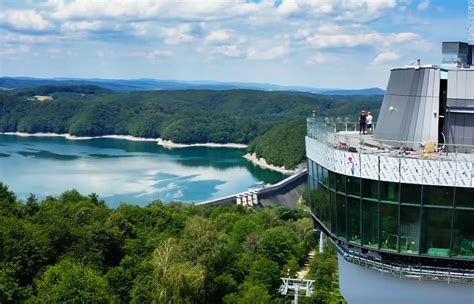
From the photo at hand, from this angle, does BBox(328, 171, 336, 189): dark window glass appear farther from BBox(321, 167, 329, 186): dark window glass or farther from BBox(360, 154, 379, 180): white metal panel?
BBox(360, 154, 379, 180): white metal panel

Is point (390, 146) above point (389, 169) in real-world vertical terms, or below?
above

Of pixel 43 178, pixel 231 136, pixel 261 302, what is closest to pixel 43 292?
pixel 261 302

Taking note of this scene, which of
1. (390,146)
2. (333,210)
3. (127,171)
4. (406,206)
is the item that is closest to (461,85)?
(390,146)

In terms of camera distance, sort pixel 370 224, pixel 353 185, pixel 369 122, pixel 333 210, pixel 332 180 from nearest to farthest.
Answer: pixel 370 224
pixel 353 185
pixel 332 180
pixel 333 210
pixel 369 122

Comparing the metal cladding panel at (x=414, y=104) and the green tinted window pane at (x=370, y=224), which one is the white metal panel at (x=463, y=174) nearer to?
the metal cladding panel at (x=414, y=104)

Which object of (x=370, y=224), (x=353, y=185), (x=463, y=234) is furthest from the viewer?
(x=353, y=185)

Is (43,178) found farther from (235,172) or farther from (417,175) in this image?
(417,175)

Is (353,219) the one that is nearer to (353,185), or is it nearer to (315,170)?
(353,185)
